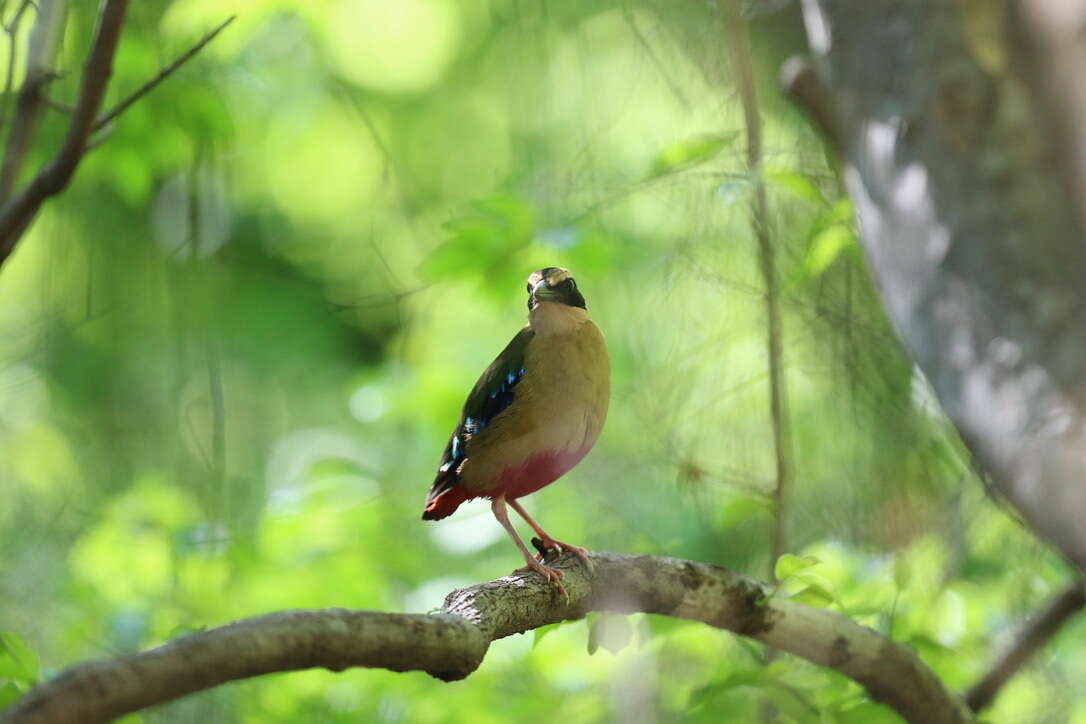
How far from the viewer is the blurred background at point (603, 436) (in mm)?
3801

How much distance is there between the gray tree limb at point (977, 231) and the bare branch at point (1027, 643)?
1.09m

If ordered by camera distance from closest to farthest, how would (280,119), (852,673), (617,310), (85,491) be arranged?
(852,673) < (617,310) < (85,491) < (280,119)

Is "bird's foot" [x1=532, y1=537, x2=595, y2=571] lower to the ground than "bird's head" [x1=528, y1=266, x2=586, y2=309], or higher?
lower

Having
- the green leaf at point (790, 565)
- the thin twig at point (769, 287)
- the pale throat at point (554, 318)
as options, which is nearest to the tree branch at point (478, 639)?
the green leaf at point (790, 565)

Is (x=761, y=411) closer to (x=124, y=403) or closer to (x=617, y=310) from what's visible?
(x=617, y=310)

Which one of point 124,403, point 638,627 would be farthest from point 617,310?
point 124,403

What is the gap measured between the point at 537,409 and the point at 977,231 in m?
1.11

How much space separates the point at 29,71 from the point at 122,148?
5.18 feet

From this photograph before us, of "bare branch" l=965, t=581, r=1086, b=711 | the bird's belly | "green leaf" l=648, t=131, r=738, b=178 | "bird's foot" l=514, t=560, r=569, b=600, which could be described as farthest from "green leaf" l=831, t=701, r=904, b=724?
"green leaf" l=648, t=131, r=738, b=178

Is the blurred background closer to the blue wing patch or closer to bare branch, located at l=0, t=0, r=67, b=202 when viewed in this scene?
the blue wing patch

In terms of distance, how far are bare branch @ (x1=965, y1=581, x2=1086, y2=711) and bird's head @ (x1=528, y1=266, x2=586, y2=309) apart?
161cm

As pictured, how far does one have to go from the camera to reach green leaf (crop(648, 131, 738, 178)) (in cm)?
340

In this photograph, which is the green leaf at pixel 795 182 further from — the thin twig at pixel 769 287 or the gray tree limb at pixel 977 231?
the gray tree limb at pixel 977 231

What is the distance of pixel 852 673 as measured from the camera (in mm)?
3084
